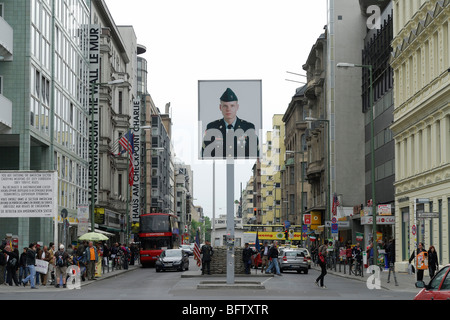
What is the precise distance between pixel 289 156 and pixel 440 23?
84.0 metres

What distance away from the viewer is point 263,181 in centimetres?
18075

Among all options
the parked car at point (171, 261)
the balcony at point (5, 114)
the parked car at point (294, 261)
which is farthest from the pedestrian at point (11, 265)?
the parked car at point (294, 261)

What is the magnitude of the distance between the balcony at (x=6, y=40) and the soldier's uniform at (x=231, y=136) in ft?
44.5

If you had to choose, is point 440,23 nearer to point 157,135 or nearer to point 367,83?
point 367,83

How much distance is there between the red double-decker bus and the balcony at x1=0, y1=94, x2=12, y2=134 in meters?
21.3

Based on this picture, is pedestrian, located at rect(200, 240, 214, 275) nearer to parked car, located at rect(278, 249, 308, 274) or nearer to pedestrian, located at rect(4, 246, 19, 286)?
parked car, located at rect(278, 249, 308, 274)

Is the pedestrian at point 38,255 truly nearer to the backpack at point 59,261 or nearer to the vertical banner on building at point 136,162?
the backpack at point 59,261

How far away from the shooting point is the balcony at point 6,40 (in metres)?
38.3

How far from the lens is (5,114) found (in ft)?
128

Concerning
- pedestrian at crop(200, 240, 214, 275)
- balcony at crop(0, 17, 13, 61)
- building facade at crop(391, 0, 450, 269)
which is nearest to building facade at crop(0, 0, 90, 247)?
balcony at crop(0, 17, 13, 61)

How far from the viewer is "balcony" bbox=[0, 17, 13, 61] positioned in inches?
1508

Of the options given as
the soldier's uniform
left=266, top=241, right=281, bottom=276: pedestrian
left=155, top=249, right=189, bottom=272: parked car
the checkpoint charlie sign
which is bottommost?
left=155, top=249, right=189, bottom=272: parked car

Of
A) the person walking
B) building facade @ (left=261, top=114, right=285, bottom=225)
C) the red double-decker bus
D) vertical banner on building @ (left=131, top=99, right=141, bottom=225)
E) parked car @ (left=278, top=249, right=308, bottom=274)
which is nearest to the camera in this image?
the person walking
